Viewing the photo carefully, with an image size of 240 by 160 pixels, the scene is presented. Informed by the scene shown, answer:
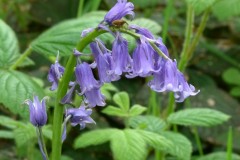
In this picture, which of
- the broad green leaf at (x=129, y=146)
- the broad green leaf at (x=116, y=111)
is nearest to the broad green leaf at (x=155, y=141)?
the broad green leaf at (x=129, y=146)

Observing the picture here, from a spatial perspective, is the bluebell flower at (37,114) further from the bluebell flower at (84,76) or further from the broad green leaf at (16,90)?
the broad green leaf at (16,90)

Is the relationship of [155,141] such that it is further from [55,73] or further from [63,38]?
[55,73]

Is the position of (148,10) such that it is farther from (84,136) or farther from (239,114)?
(84,136)

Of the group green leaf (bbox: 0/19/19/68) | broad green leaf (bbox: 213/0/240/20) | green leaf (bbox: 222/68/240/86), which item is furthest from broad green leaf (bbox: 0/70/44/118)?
green leaf (bbox: 222/68/240/86)

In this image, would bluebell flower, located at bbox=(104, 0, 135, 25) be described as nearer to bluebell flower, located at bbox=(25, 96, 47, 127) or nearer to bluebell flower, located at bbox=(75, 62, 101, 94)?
bluebell flower, located at bbox=(75, 62, 101, 94)

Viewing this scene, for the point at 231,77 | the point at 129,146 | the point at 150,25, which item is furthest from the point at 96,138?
the point at 231,77

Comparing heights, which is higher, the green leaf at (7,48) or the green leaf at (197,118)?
the green leaf at (7,48)
